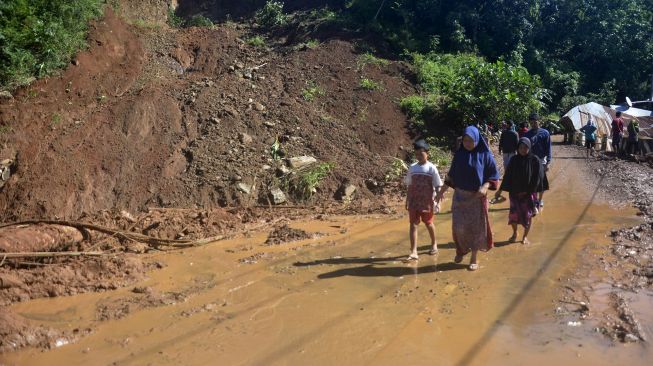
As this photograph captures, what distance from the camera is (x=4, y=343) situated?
4434mm

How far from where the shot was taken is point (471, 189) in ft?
18.7

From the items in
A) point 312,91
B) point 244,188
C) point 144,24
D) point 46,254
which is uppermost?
point 144,24

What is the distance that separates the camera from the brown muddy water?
13.6ft

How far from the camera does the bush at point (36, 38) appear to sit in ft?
36.8

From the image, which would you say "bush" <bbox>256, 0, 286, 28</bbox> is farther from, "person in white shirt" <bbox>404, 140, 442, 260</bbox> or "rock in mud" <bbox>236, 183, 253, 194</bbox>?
"person in white shirt" <bbox>404, 140, 442, 260</bbox>

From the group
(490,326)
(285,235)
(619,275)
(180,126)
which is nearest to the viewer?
(490,326)

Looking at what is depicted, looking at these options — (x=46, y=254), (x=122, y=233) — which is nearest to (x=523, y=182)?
(x=122, y=233)

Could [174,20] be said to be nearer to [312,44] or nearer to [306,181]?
[312,44]

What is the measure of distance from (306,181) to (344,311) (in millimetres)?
5193

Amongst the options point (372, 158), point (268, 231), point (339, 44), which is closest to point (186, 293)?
point (268, 231)

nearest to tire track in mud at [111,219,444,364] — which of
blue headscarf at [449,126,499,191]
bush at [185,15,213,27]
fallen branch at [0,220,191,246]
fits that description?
blue headscarf at [449,126,499,191]

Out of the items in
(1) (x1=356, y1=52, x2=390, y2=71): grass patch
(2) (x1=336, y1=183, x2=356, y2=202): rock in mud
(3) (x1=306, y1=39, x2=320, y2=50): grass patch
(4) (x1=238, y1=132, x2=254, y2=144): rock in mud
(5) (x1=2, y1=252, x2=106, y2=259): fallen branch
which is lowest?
(5) (x1=2, y1=252, x2=106, y2=259): fallen branch

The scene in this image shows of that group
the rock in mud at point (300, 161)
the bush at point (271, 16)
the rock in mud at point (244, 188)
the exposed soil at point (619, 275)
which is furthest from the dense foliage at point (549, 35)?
the exposed soil at point (619, 275)

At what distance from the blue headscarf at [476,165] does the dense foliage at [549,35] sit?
44.3ft
